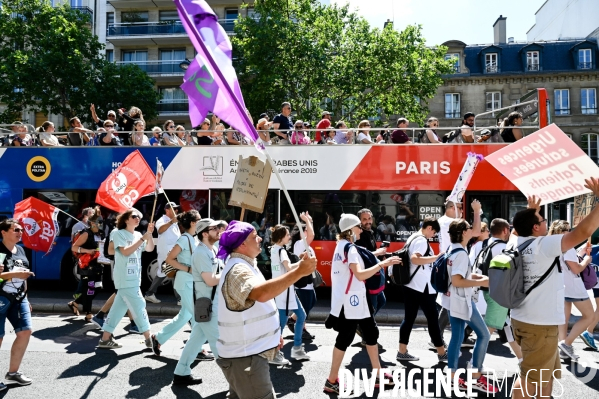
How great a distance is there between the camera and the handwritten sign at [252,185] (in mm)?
5945

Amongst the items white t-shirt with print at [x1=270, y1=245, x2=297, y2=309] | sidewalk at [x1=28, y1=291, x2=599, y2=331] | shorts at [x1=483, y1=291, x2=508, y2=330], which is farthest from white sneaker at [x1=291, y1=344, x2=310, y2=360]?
sidewalk at [x1=28, y1=291, x2=599, y2=331]

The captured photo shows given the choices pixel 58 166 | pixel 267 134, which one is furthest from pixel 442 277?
pixel 58 166

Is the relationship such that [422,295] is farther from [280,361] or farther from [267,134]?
[267,134]

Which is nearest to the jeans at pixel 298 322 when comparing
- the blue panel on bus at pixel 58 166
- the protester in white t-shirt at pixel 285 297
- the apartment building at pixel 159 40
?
the protester in white t-shirt at pixel 285 297

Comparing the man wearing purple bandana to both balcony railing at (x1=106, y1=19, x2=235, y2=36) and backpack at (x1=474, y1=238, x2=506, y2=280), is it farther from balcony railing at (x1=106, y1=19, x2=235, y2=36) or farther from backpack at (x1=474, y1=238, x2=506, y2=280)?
balcony railing at (x1=106, y1=19, x2=235, y2=36)

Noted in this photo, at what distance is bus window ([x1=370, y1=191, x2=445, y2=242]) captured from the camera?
11.1 meters

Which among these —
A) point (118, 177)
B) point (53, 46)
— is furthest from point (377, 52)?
point (118, 177)

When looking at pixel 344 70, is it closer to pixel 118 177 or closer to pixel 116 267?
pixel 118 177

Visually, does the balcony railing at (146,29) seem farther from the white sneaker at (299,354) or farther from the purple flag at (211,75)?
the purple flag at (211,75)

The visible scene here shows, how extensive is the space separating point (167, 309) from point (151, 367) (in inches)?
139

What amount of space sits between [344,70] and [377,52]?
2208 millimetres

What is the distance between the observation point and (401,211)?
1117 centimetres

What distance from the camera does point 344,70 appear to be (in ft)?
95.8

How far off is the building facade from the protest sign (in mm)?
34452
